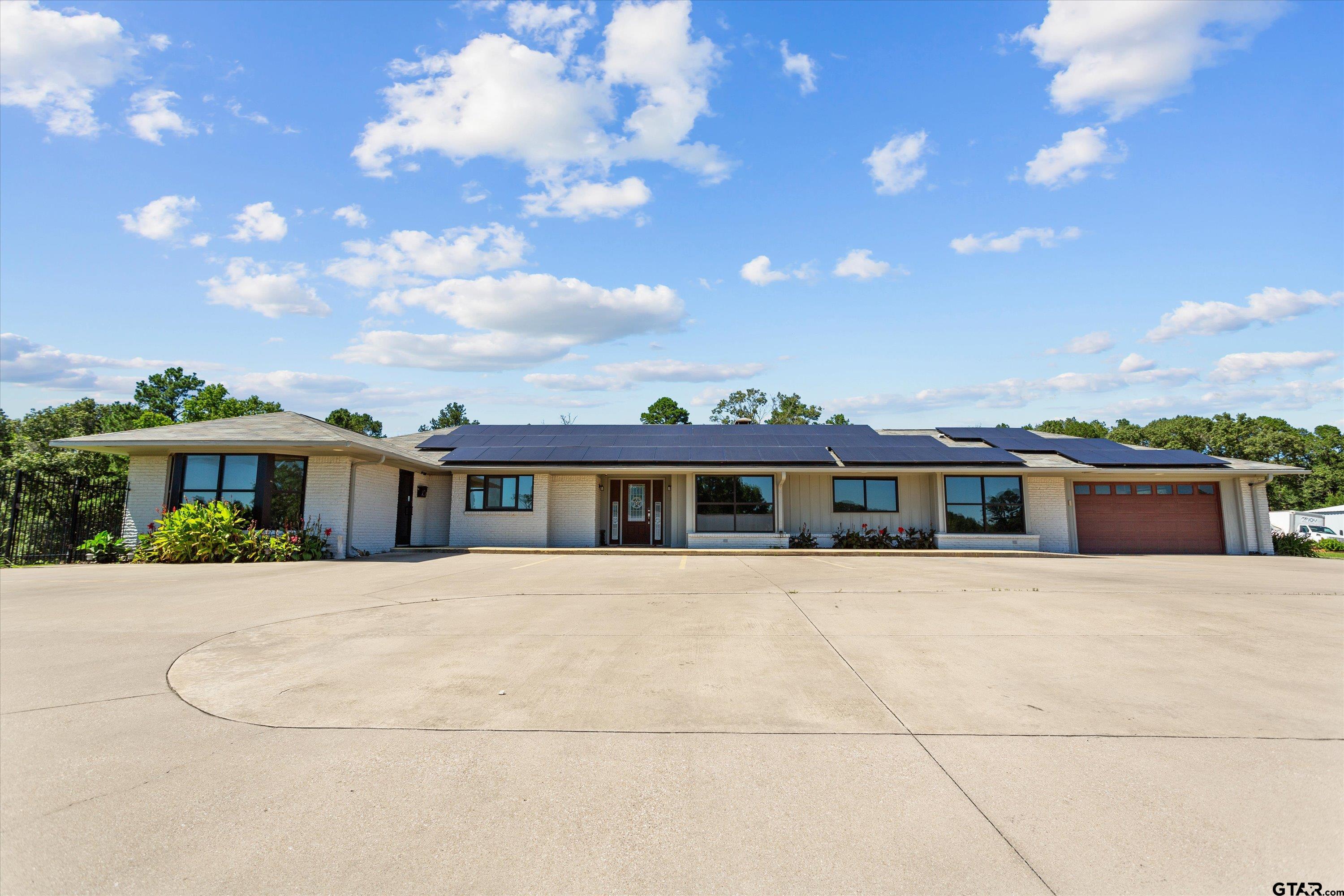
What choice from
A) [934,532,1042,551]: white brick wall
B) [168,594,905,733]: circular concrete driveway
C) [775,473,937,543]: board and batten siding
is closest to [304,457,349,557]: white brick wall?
[168,594,905,733]: circular concrete driveway

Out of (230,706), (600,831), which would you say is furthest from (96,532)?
(600,831)

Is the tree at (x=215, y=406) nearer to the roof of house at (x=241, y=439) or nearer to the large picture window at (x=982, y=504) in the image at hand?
the roof of house at (x=241, y=439)

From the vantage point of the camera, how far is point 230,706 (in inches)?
178

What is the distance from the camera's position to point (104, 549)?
14.6 metres

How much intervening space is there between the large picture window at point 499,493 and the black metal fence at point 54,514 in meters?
8.26

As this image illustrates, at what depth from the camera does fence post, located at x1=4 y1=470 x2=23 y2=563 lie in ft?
44.8

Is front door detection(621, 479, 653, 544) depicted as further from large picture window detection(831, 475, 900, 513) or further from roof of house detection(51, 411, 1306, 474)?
large picture window detection(831, 475, 900, 513)

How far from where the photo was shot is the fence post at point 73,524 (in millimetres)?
14688

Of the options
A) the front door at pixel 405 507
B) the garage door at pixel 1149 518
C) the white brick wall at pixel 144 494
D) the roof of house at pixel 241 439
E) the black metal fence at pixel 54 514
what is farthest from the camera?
the garage door at pixel 1149 518

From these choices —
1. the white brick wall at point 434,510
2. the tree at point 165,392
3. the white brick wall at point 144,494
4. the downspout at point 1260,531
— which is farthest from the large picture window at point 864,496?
the tree at point 165,392

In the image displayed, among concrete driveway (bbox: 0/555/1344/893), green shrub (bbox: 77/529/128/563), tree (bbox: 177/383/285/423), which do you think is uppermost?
tree (bbox: 177/383/285/423)

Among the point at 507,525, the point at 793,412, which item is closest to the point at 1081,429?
the point at 793,412

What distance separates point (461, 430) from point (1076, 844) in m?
22.5

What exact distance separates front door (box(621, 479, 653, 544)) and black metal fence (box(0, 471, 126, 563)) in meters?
12.9
